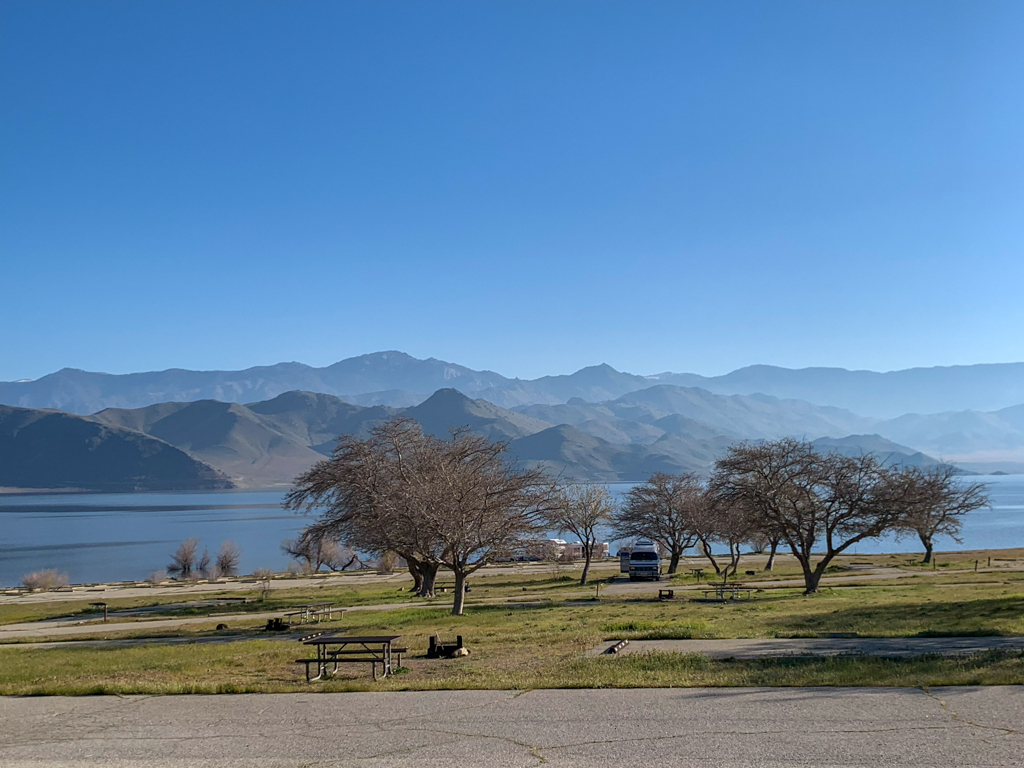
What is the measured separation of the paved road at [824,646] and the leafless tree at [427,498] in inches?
518

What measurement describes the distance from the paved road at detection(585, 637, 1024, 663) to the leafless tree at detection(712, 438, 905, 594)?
74.7 feet

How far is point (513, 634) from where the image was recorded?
71.2ft

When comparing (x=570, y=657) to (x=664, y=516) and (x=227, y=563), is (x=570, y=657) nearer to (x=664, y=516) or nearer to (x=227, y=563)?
(x=664, y=516)

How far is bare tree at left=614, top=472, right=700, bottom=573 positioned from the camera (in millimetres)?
62312

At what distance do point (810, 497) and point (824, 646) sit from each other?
83.4 ft

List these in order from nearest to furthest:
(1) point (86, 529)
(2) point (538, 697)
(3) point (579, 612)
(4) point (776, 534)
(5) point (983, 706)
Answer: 1. (5) point (983, 706)
2. (2) point (538, 697)
3. (3) point (579, 612)
4. (4) point (776, 534)
5. (1) point (86, 529)

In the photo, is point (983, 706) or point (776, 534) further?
point (776, 534)

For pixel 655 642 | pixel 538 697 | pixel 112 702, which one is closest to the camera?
pixel 538 697

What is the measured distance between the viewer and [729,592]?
38.9m

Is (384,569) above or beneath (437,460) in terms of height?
beneath

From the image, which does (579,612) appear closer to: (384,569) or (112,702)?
(112,702)

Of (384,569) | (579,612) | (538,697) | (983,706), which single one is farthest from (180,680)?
(384,569)

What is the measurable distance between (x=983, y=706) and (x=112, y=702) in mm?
12634

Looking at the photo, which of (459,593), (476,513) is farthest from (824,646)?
(459,593)
